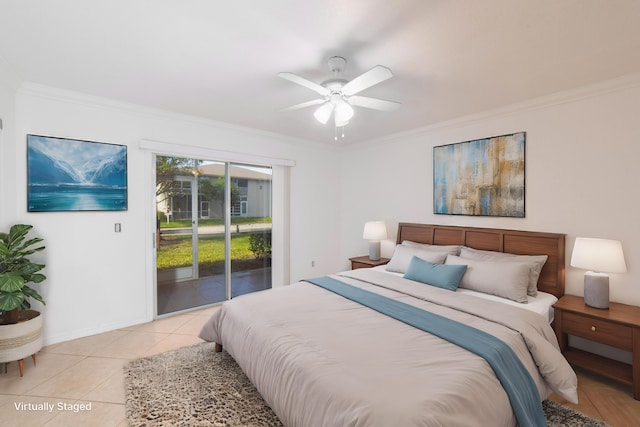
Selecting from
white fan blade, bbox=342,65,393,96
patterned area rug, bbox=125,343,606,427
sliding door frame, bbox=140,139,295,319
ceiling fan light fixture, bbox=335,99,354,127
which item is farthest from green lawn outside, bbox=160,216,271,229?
white fan blade, bbox=342,65,393,96

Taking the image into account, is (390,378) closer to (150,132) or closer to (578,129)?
(578,129)

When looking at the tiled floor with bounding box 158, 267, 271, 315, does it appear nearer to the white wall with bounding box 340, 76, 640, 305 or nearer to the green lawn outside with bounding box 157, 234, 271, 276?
the green lawn outside with bounding box 157, 234, 271, 276

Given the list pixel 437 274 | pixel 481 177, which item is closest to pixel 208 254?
pixel 437 274

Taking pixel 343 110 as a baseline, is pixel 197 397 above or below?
below

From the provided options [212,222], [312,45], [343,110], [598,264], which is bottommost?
[598,264]

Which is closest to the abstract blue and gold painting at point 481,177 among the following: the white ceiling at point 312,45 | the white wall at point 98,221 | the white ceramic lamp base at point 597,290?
the white ceiling at point 312,45

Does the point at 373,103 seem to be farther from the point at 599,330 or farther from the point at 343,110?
the point at 599,330

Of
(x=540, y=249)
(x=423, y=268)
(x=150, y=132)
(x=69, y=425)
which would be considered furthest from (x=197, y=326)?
(x=540, y=249)

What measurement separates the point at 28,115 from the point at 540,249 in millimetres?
5141

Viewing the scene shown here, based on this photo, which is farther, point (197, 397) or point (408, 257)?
point (408, 257)

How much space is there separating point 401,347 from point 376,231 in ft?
8.69

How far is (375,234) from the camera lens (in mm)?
4293

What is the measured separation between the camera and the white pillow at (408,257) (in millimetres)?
3314

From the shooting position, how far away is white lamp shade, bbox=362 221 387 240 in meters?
4.29
